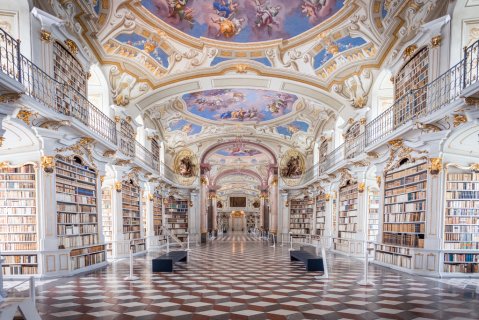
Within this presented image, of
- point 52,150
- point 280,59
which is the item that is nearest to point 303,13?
point 280,59

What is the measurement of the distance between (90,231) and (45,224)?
2.13 metres

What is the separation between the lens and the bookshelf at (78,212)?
929 centimetres

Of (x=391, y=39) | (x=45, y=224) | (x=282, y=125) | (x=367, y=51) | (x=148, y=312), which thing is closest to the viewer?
(x=148, y=312)

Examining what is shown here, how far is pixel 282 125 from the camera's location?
22.0 m

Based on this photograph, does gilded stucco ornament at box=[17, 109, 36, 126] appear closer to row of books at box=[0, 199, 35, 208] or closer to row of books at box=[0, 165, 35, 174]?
row of books at box=[0, 165, 35, 174]

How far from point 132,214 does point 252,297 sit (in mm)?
9409

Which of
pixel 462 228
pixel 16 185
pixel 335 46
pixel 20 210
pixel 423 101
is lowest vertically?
pixel 462 228

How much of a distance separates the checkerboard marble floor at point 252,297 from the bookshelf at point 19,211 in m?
1.30

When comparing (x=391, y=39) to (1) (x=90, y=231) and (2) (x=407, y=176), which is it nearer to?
(2) (x=407, y=176)

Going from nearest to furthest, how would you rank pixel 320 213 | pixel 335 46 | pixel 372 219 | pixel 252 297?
pixel 252 297
pixel 335 46
pixel 372 219
pixel 320 213

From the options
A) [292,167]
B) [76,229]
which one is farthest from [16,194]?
[292,167]

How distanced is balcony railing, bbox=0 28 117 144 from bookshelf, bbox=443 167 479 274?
9.29 metres

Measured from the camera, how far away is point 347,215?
15.0m

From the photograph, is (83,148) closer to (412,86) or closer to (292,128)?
(412,86)
